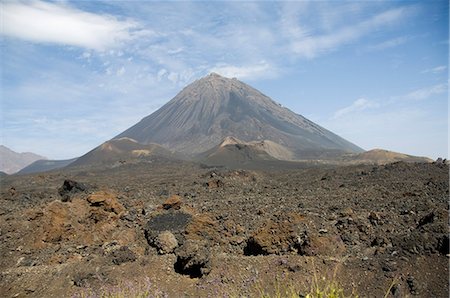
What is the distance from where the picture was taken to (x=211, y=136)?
297 ft

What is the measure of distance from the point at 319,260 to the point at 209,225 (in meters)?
2.99

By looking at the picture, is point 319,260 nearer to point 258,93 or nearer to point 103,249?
point 103,249

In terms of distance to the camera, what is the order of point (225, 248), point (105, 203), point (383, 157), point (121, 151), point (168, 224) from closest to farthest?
1. point (225, 248)
2. point (168, 224)
3. point (105, 203)
4. point (383, 157)
5. point (121, 151)

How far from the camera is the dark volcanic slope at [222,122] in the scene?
8938 cm

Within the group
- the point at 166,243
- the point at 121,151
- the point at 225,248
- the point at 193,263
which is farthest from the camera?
the point at 121,151

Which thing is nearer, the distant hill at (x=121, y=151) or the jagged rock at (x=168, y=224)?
the jagged rock at (x=168, y=224)

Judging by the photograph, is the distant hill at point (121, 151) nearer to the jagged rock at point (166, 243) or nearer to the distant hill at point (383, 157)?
the distant hill at point (383, 157)

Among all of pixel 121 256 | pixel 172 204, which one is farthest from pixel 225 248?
pixel 172 204

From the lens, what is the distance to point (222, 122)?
9812cm

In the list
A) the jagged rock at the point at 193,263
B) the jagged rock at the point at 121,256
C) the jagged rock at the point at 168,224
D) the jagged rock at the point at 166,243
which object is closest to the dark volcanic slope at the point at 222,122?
the jagged rock at the point at 168,224

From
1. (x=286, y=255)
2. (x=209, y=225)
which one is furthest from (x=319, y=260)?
(x=209, y=225)

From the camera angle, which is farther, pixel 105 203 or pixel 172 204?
pixel 172 204

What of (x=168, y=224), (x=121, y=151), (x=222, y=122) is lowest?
(x=168, y=224)

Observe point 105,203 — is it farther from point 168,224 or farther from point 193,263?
point 193,263
